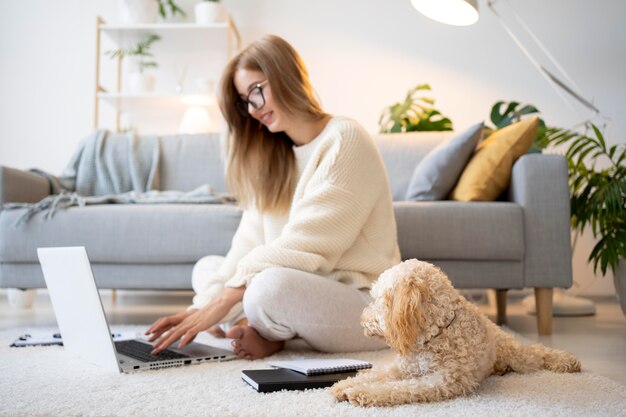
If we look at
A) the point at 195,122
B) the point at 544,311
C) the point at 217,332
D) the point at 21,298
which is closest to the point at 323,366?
the point at 217,332

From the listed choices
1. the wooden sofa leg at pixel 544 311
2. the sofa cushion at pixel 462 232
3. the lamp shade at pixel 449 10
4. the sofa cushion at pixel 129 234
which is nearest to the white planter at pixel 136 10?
the sofa cushion at pixel 129 234

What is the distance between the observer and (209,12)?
13.9 ft

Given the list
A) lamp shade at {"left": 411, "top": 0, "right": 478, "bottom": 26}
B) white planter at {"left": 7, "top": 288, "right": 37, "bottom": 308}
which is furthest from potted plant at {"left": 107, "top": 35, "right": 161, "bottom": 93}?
lamp shade at {"left": 411, "top": 0, "right": 478, "bottom": 26}

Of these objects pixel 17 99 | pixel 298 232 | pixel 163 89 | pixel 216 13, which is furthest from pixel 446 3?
pixel 17 99

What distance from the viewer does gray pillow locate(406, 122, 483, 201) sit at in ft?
9.04

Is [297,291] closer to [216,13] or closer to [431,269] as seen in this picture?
[431,269]

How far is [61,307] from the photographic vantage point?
1664 millimetres

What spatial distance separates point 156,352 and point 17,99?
139 inches

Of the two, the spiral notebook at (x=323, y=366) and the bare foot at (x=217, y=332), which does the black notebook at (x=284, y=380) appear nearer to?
the spiral notebook at (x=323, y=366)

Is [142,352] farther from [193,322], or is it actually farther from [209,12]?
[209,12]

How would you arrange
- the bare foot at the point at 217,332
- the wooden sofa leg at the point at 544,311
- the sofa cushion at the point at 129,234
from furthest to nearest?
the sofa cushion at the point at 129,234, the wooden sofa leg at the point at 544,311, the bare foot at the point at 217,332

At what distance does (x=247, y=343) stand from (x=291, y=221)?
13.5 inches

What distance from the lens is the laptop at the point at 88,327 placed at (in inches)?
56.2

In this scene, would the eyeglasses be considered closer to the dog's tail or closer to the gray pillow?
the dog's tail
